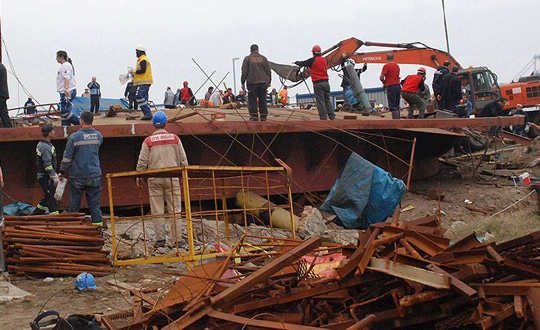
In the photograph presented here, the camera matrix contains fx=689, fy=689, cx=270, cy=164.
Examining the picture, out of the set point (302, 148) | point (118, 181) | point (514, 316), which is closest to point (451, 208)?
point (302, 148)

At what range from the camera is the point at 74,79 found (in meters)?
12.6

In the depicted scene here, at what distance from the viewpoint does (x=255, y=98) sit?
12.8 metres

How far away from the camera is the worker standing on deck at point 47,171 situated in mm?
9867

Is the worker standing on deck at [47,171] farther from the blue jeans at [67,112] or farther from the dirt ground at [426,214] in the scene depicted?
the dirt ground at [426,214]

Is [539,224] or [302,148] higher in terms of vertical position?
[302,148]

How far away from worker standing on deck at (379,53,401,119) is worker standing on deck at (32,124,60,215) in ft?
25.6

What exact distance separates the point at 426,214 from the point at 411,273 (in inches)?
337

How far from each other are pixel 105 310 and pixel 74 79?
725 centimetres

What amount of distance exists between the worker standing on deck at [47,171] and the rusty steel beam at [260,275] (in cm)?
583

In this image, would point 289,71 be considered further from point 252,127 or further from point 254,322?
point 254,322

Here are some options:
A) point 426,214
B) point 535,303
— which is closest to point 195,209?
point 426,214

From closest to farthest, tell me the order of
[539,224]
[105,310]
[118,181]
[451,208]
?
[105,310], [539,224], [118,181], [451,208]

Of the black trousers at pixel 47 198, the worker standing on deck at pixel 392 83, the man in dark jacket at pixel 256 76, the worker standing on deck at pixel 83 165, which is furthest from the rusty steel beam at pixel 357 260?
the worker standing on deck at pixel 392 83

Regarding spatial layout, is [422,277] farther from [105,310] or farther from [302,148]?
[302,148]
